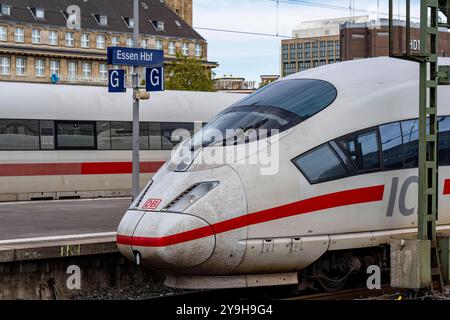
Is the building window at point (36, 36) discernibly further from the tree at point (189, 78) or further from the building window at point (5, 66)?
the tree at point (189, 78)

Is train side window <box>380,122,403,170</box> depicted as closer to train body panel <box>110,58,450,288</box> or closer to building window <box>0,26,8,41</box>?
train body panel <box>110,58,450,288</box>

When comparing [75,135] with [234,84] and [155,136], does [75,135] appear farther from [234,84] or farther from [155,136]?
[234,84]

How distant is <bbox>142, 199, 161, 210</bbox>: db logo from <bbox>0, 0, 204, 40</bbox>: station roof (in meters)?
78.0

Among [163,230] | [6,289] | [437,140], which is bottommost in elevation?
[6,289]

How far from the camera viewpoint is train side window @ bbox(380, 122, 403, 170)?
10286 millimetres

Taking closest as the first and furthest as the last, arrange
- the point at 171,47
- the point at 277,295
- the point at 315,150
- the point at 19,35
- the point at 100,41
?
the point at 315,150 < the point at 277,295 < the point at 19,35 < the point at 100,41 < the point at 171,47

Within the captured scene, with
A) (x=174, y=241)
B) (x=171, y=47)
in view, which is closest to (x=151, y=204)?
(x=174, y=241)

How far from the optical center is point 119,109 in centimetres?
2350

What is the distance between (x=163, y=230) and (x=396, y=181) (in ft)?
10.2

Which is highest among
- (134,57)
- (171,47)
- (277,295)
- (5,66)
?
(171,47)

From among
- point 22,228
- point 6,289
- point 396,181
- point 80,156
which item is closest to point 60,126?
point 80,156

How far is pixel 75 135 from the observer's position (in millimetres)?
22609

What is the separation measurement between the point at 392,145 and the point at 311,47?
12917cm
